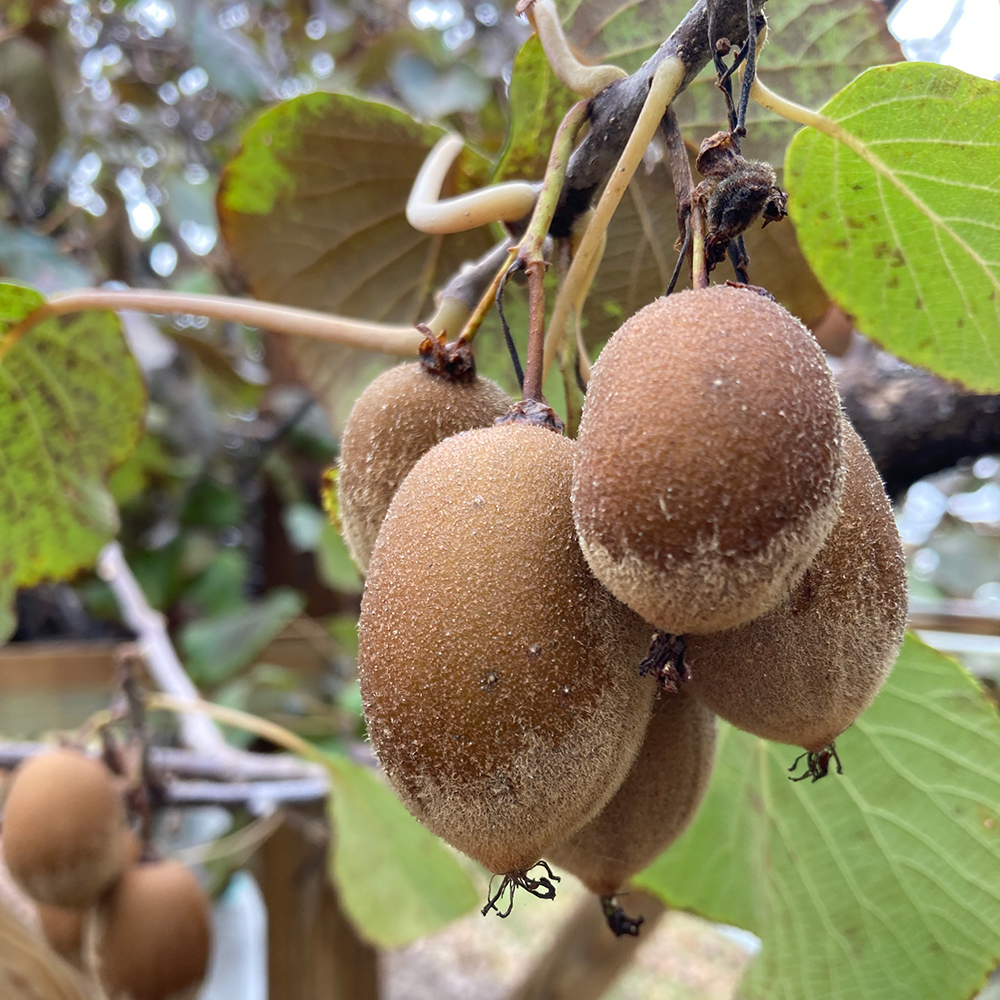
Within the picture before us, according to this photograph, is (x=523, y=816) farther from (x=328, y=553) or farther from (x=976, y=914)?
(x=328, y=553)

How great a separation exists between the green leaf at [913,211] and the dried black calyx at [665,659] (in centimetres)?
40

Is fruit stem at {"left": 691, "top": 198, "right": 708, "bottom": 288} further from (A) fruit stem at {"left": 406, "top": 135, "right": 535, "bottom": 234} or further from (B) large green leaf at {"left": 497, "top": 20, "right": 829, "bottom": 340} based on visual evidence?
(B) large green leaf at {"left": 497, "top": 20, "right": 829, "bottom": 340}

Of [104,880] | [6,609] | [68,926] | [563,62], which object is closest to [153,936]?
[104,880]

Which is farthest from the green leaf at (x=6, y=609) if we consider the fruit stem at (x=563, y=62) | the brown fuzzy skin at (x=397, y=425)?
the fruit stem at (x=563, y=62)

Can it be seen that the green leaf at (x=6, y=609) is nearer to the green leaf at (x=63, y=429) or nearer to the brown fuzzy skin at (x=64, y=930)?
the green leaf at (x=63, y=429)

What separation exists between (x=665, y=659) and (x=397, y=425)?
25 centimetres

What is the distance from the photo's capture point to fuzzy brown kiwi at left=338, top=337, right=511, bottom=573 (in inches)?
23.5

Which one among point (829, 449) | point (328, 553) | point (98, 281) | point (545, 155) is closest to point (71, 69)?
point (98, 281)

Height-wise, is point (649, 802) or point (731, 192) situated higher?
point (731, 192)

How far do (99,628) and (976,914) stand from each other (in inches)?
104

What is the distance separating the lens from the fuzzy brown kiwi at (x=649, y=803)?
1.79ft

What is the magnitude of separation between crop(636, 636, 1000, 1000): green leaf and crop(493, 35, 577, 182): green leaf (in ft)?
1.77

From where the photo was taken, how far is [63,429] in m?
0.98

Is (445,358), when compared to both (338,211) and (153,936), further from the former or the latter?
(153,936)
